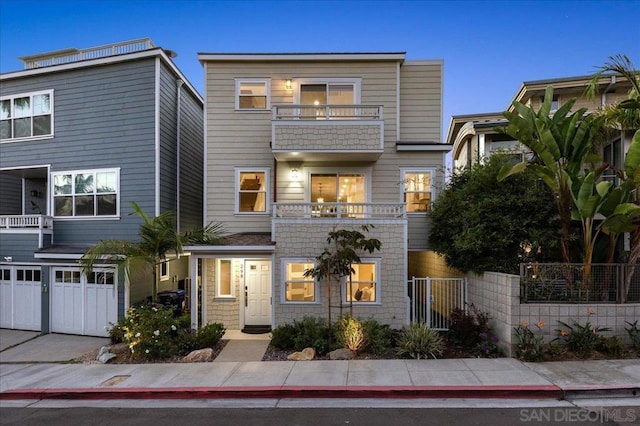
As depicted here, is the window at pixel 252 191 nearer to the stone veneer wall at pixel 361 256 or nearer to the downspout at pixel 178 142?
the stone veneer wall at pixel 361 256

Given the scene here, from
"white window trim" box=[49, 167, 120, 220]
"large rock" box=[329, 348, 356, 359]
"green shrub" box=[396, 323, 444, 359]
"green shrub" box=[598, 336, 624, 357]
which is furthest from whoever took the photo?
"white window trim" box=[49, 167, 120, 220]

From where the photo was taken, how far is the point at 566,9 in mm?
21453

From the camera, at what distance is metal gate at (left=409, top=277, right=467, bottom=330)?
10.5 metres

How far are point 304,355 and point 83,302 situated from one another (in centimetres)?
811

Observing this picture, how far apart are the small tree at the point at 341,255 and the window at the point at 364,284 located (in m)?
0.38

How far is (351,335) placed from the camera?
29.4ft

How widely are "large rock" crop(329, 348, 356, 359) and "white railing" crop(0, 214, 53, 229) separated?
11174 millimetres

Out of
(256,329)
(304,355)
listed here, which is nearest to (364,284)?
(304,355)

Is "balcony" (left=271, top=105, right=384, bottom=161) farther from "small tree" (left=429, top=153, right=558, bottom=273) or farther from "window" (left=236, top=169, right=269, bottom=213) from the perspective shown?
A: "small tree" (left=429, top=153, right=558, bottom=273)

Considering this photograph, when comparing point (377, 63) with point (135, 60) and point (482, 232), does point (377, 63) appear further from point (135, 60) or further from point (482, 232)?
point (135, 60)

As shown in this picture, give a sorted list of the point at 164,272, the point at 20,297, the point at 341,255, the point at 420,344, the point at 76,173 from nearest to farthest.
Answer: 1. the point at 420,344
2. the point at 341,255
3. the point at 20,297
4. the point at 76,173
5. the point at 164,272

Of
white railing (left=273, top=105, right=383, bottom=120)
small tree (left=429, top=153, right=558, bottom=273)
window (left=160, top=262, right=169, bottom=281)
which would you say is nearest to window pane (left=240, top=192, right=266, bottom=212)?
white railing (left=273, top=105, right=383, bottom=120)

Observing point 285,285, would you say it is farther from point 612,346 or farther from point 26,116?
point 26,116

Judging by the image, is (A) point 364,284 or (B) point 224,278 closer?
(A) point 364,284
